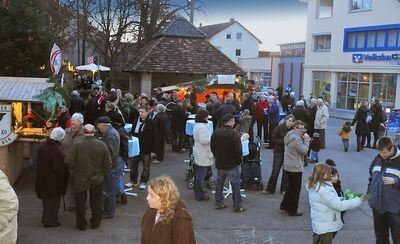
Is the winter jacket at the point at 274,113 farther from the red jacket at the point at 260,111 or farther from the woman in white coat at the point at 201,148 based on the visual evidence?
the woman in white coat at the point at 201,148

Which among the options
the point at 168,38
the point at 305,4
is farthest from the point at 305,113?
the point at 305,4

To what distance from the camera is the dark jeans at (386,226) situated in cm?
652

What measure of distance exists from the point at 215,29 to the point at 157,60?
204 feet

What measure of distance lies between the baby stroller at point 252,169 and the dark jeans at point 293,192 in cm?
173

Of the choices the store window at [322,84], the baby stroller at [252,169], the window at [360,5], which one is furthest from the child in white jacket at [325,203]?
the store window at [322,84]

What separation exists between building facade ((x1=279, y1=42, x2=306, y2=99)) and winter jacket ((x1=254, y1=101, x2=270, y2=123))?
31.2 meters

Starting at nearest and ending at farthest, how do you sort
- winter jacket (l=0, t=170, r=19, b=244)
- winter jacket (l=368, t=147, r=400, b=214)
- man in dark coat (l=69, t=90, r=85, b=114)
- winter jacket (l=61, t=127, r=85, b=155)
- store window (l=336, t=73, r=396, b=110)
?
winter jacket (l=0, t=170, r=19, b=244) < winter jacket (l=368, t=147, r=400, b=214) < winter jacket (l=61, t=127, r=85, b=155) < man in dark coat (l=69, t=90, r=85, b=114) < store window (l=336, t=73, r=396, b=110)

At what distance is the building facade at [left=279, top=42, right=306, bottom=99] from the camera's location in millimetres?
49844

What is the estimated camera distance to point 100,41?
34500 mm

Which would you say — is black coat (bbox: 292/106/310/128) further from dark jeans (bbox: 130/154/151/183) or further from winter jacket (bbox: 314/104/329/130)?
dark jeans (bbox: 130/154/151/183)

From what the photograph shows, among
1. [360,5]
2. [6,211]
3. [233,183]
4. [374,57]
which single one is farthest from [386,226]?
[360,5]

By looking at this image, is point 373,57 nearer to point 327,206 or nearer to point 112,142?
point 112,142

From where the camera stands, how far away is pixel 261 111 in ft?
56.5

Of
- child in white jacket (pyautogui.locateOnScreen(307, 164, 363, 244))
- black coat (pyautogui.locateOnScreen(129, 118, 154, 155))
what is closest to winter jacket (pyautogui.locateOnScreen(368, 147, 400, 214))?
child in white jacket (pyautogui.locateOnScreen(307, 164, 363, 244))
